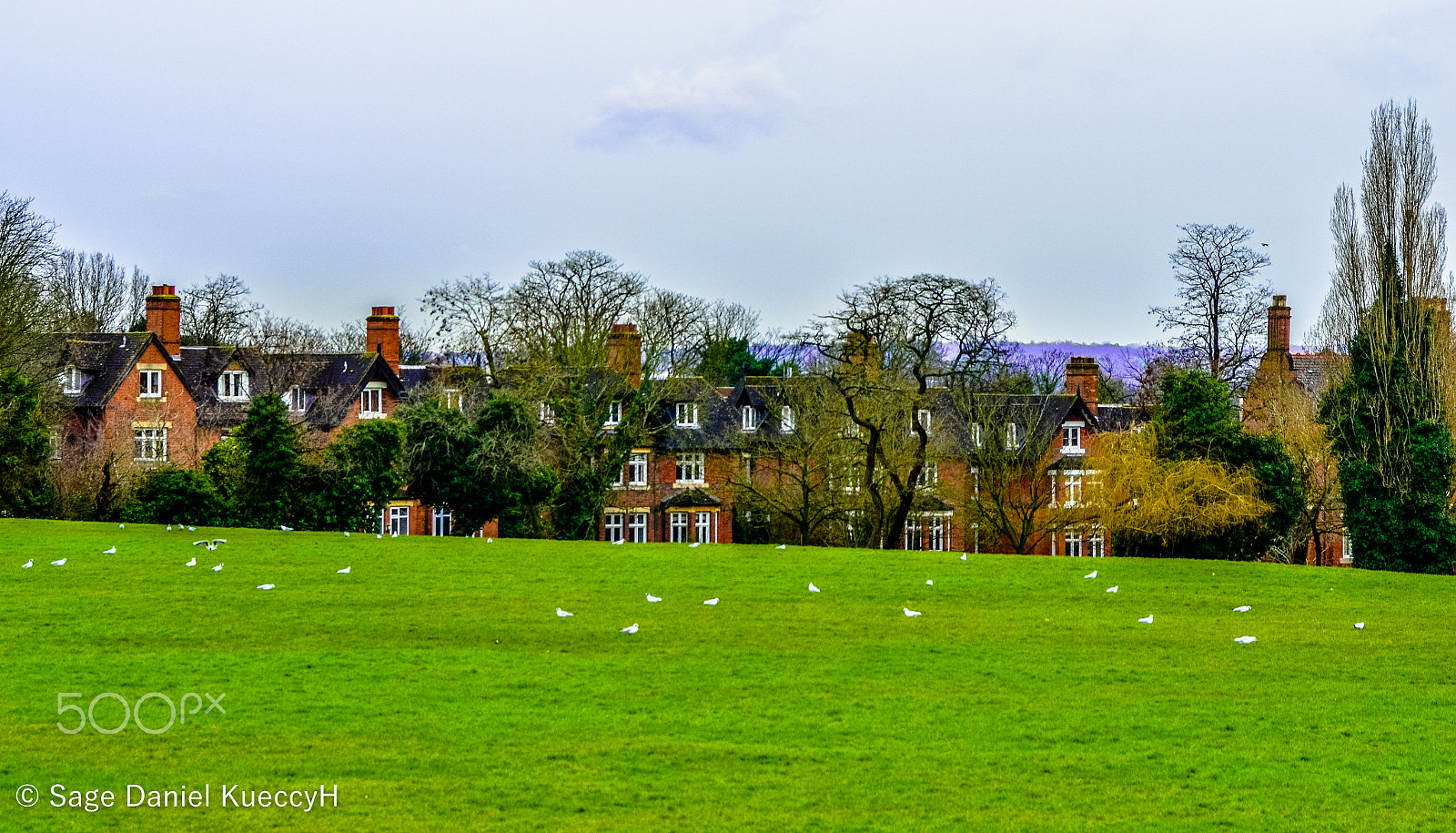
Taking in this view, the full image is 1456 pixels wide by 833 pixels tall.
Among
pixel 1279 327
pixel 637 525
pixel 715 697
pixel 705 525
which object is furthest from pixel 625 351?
pixel 715 697

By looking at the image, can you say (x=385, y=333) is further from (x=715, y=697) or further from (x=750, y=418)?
(x=715, y=697)

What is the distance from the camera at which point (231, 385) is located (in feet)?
244

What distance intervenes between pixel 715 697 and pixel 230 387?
197 ft

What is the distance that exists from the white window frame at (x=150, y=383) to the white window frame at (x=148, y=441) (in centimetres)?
157

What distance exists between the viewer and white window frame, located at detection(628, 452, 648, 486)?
77.8 meters

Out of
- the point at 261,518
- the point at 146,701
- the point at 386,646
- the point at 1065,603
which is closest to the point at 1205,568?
the point at 1065,603

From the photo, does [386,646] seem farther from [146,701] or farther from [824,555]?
[824,555]

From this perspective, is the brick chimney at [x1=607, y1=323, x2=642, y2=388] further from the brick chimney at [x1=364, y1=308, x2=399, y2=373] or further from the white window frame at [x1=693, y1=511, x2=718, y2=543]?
the brick chimney at [x1=364, y1=308, x2=399, y2=373]

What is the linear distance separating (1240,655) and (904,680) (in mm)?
6525

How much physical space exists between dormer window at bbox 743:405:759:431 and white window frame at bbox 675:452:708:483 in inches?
121

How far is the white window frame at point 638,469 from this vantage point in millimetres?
77812

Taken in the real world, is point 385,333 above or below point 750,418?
above

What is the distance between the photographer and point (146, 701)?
59.5 ft

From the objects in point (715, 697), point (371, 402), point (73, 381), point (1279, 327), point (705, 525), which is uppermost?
point (1279, 327)
